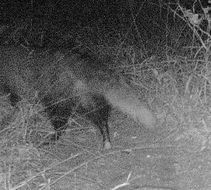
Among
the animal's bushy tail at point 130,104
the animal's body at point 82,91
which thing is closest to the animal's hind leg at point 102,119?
the animal's body at point 82,91

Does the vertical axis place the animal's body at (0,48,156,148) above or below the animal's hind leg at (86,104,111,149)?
above

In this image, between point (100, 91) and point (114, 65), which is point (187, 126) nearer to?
point (100, 91)

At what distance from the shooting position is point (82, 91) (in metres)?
5.12

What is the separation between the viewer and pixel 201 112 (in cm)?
489

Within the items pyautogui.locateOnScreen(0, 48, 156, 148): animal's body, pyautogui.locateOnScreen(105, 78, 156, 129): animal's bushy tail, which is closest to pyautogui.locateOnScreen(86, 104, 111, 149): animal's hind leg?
pyautogui.locateOnScreen(0, 48, 156, 148): animal's body

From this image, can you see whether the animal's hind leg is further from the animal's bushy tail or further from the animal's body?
the animal's bushy tail

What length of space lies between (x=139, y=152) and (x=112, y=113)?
3.99ft

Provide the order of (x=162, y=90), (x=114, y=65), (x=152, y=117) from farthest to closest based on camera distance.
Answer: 1. (x=114, y=65)
2. (x=162, y=90)
3. (x=152, y=117)

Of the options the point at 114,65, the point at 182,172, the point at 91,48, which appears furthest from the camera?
the point at 91,48

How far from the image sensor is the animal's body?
5.12 meters

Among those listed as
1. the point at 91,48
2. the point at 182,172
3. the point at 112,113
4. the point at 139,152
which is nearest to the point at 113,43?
the point at 91,48

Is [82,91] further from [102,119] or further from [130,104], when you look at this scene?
[130,104]

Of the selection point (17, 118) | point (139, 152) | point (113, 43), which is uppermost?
point (17, 118)

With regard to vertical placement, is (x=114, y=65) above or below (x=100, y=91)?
below
